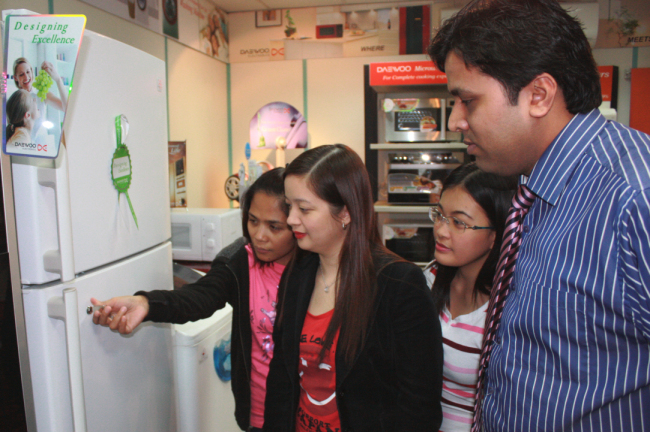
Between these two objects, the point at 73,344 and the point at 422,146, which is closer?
the point at 73,344

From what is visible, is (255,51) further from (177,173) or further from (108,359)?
(108,359)

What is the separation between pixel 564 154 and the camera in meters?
0.72

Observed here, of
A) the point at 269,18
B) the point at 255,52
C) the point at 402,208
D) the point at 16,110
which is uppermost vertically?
the point at 269,18

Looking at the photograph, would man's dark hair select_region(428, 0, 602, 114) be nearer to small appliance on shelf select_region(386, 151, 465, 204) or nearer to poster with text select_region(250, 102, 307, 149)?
small appliance on shelf select_region(386, 151, 465, 204)

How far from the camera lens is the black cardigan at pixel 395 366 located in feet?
3.57

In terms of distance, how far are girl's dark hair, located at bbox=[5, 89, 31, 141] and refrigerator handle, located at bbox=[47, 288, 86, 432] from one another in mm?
410

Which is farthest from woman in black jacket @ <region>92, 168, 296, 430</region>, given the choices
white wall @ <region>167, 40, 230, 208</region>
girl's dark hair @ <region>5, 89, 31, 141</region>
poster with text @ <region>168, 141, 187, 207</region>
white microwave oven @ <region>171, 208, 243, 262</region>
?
white wall @ <region>167, 40, 230, 208</region>

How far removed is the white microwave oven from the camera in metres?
2.66

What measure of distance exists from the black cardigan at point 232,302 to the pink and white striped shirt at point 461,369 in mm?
581

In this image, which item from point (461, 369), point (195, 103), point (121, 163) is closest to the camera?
point (461, 369)

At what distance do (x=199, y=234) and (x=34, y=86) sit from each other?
71.1 inches

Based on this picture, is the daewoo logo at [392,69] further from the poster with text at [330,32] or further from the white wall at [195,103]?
the white wall at [195,103]

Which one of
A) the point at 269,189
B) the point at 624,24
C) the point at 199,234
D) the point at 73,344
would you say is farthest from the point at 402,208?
the point at 624,24

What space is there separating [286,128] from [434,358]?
3.88 m
